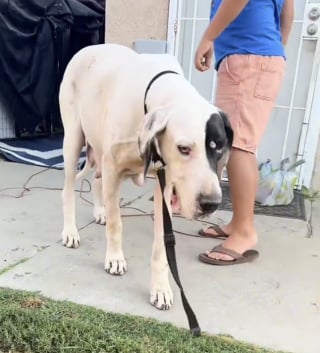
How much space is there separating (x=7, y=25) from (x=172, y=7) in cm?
203

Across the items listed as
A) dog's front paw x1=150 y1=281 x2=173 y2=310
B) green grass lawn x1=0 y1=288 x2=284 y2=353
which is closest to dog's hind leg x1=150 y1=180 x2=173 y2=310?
dog's front paw x1=150 y1=281 x2=173 y2=310

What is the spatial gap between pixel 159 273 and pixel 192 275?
0.30 meters

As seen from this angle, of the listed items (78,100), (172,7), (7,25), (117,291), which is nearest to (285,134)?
(172,7)

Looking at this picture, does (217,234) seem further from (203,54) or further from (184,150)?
(184,150)

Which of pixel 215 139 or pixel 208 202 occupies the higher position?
pixel 215 139

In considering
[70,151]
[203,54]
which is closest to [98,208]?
[70,151]

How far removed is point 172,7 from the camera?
13.0 feet

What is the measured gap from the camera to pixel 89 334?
5.64 feet

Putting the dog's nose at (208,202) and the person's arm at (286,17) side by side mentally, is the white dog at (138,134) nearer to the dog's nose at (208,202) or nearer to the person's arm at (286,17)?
the dog's nose at (208,202)

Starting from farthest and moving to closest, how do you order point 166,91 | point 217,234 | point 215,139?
1. point 217,234
2. point 166,91
3. point 215,139

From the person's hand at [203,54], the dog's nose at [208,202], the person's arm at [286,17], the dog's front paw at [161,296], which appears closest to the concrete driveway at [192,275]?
the dog's front paw at [161,296]

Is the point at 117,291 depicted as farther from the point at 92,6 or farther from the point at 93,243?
the point at 92,6

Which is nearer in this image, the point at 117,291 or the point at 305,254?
the point at 117,291

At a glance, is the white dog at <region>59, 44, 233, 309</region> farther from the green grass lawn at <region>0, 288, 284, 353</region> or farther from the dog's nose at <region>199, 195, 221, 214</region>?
the green grass lawn at <region>0, 288, 284, 353</region>
